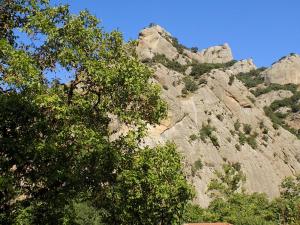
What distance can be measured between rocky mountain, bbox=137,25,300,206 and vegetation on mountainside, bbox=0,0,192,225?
58685 millimetres

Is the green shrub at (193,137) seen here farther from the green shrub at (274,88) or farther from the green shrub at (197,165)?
the green shrub at (274,88)

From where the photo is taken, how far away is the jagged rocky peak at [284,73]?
187875 millimetres

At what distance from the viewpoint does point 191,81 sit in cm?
10738

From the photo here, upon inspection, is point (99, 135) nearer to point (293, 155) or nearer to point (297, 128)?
point (293, 155)

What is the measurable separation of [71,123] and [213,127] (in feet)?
265

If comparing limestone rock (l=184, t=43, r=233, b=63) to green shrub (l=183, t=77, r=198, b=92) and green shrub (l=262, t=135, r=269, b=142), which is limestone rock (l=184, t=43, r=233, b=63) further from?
green shrub (l=183, t=77, r=198, b=92)

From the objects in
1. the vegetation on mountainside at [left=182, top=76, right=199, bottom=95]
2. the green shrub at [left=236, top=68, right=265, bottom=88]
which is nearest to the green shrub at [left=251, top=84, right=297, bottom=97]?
the green shrub at [left=236, top=68, right=265, bottom=88]

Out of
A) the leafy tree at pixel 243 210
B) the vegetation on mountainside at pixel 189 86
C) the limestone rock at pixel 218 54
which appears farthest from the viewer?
the limestone rock at pixel 218 54

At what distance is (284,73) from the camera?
624 feet

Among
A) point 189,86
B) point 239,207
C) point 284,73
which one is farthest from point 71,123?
point 284,73

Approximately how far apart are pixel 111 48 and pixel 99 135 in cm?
513

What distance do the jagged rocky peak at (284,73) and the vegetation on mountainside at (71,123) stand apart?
171 meters

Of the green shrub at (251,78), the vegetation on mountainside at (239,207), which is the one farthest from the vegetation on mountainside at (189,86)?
the green shrub at (251,78)

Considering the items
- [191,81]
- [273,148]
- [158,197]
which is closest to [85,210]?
[158,197]
